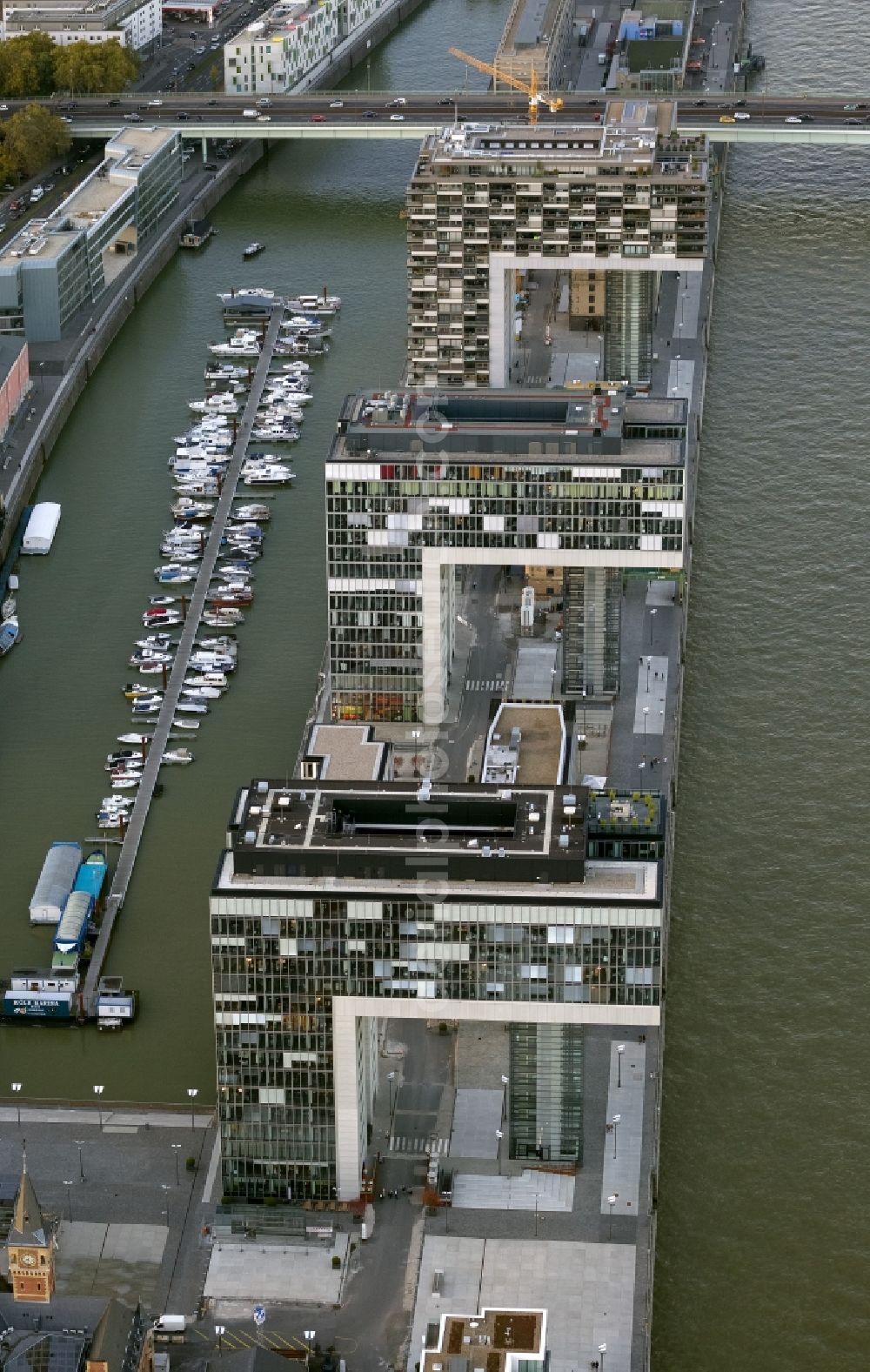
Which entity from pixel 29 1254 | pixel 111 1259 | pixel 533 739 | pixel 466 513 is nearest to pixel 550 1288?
pixel 111 1259

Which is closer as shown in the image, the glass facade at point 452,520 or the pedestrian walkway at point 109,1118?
the pedestrian walkway at point 109,1118

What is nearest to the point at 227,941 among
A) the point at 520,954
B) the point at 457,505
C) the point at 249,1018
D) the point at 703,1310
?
the point at 249,1018

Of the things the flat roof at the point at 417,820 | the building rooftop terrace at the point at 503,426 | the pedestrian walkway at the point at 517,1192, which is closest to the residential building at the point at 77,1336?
the pedestrian walkway at the point at 517,1192

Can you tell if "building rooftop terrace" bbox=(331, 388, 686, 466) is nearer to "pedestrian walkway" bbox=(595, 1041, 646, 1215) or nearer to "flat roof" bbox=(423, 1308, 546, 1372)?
"pedestrian walkway" bbox=(595, 1041, 646, 1215)

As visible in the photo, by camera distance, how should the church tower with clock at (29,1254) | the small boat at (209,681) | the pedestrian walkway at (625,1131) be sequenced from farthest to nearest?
1. the small boat at (209,681)
2. the pedestrian walkway at (625,1131)
3. the church tower with clock at (29,1254)

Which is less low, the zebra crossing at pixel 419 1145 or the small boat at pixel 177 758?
the zebra crossing at pixel 419 1145

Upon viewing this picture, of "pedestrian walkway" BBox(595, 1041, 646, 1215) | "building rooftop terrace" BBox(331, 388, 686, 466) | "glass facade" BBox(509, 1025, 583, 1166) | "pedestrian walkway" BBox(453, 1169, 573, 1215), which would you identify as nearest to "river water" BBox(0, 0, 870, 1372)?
"pedestrian walkway" BBox(595, 1041, 646, 1215)

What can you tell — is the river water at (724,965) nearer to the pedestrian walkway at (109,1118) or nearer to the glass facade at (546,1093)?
the pedestrian walkway at (109,1118)
